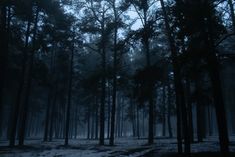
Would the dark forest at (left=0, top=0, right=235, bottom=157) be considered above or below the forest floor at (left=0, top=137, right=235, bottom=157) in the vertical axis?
above

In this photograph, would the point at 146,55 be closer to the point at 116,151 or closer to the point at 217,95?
the point at 116,151

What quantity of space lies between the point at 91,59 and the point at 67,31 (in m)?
17.3

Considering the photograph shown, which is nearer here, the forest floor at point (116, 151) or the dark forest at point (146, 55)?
the dark forest at point (146, 55)

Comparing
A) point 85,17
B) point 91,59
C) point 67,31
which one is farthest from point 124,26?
point 91,59

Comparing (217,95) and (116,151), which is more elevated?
(217,95)

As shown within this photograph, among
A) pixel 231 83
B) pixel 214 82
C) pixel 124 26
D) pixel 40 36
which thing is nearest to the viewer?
pixel 214 82

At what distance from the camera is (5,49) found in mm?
19422

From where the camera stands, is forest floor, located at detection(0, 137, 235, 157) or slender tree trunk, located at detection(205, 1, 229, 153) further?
forest floor, located at detection(0, 137, 235, 157)

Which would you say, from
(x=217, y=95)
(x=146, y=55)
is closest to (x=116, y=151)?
(x=217, y=95)

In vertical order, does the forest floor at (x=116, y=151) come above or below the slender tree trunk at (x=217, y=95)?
below

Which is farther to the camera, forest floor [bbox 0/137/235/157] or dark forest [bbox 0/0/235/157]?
forest floor [bbox 0/137/235/157]

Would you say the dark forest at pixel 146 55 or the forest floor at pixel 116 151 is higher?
the dark forest at pixel 146 55

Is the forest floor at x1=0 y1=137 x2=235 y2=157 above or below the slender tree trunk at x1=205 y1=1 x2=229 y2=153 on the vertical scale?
below

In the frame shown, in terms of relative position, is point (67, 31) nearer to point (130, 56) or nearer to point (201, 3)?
point (201, 3)
